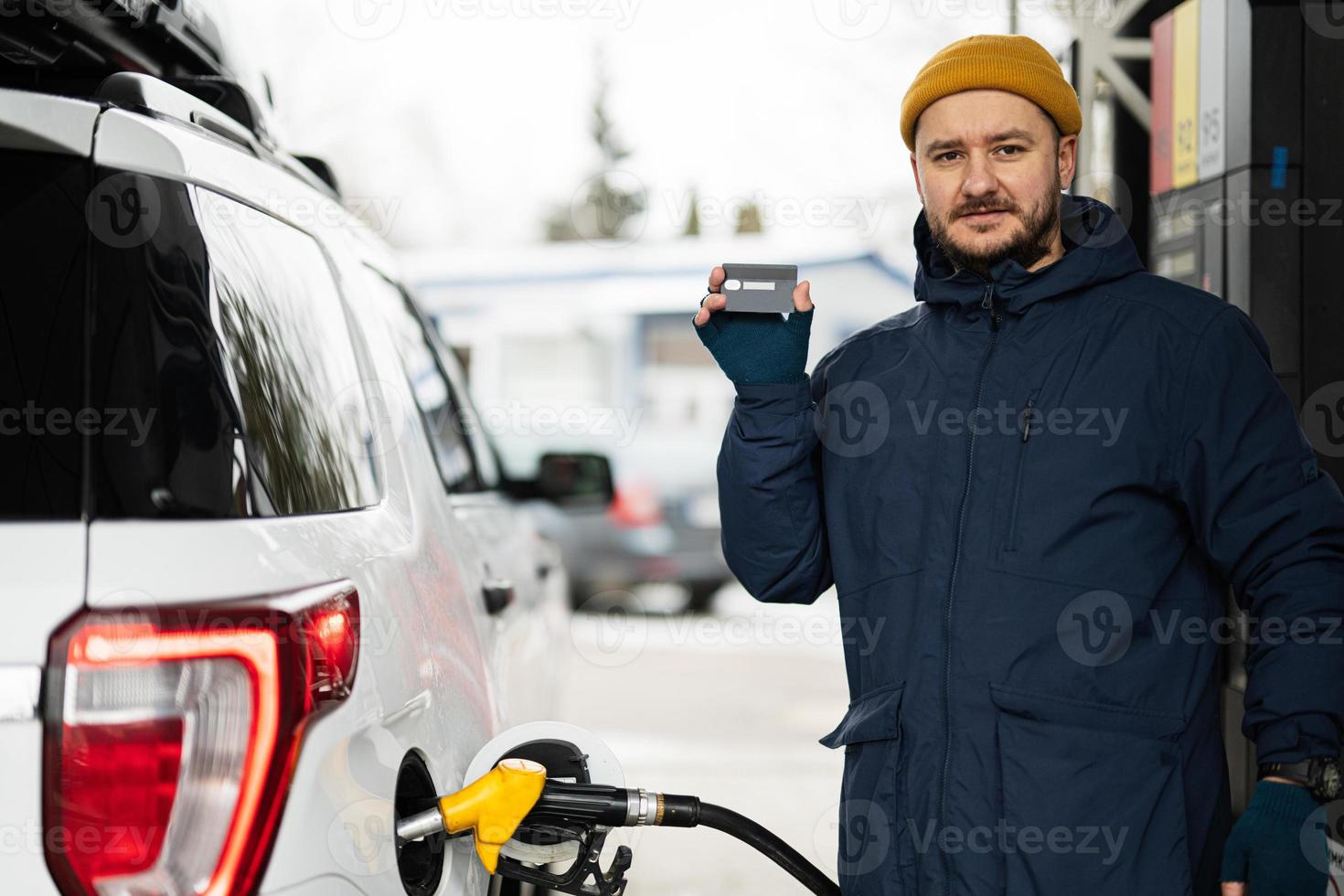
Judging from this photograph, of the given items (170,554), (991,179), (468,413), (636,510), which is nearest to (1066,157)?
(991,179)

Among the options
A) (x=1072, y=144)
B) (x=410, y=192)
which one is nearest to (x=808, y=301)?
(x=1072, y=144)

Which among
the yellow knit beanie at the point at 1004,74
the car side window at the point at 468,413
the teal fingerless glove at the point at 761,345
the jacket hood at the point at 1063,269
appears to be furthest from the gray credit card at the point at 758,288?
the car side window at the point at 468,413

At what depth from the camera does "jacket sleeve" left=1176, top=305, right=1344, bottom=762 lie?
1917 millimetres

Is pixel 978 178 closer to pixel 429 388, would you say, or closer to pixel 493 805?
pixel 493 805

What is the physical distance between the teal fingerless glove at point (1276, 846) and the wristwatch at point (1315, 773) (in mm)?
13

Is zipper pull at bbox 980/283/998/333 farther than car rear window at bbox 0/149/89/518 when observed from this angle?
Yes

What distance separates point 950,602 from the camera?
6.95ft

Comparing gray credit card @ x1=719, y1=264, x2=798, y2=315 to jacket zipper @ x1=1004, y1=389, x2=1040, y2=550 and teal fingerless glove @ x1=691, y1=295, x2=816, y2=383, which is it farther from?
jacket zipper @ x1=1004, y1=389, x2=1040, y2=550

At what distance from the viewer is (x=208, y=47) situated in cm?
246

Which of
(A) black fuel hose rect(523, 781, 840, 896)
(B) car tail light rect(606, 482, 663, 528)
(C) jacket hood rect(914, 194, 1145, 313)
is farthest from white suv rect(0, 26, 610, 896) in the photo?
(B) car tail light rect(606, 482, 663, 528)

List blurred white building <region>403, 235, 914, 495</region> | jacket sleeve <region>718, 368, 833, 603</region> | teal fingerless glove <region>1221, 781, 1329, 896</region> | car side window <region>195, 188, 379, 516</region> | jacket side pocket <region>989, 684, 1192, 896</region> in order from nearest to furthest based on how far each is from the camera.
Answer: car side window <region>195, 188, 379, 516</region>
teal fingerless glove <region>1221, 781, 1329, 896</region>
jacket side pocket <region>989, 684, 1192, 896</region>
jacket sleeve <region>718, 368, 833, 603</region>
blurred white building <region>403, 235, 914, 495</region>

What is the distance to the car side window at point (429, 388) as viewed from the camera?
10.0 feet

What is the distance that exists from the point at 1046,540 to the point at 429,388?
1.93 meters

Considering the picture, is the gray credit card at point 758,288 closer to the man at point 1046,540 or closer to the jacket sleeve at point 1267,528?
the man at point 1046,540
